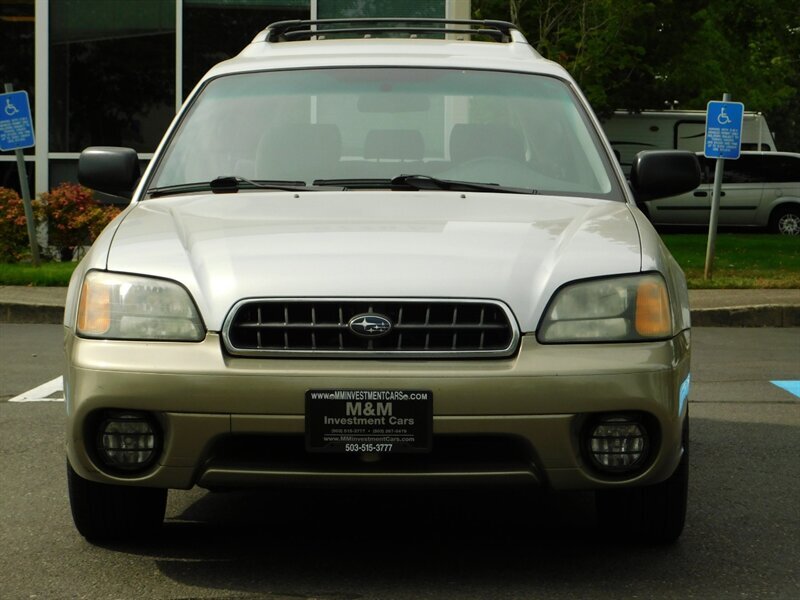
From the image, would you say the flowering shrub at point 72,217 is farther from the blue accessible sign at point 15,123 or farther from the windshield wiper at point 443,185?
the windshield wiper at point 443,185

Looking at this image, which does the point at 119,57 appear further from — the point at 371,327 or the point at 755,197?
the point at 371,327

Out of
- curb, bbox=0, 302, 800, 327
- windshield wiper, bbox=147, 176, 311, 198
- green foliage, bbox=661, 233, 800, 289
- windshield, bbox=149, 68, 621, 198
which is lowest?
green foliage, bbox=661, 233, 800, 289

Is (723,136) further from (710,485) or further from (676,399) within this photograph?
(676,399)

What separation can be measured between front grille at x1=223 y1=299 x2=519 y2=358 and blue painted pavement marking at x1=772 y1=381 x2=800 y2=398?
508 cm

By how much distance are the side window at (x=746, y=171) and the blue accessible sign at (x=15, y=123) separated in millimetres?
17030

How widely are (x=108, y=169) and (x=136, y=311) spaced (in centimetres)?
142

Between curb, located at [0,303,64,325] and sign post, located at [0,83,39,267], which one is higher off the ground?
sign post, located at [0,83,39,267]

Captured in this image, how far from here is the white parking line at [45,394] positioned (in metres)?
8.40

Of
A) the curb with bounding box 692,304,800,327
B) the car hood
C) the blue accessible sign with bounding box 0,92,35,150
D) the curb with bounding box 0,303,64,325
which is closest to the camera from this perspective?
the car hood

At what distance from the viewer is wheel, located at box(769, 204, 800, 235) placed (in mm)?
29125

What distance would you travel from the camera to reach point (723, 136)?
15523 mm

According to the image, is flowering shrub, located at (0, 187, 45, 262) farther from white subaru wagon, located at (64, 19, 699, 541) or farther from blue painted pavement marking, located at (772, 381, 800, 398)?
white subaru wagon, located at (64, 19, 699, 541)

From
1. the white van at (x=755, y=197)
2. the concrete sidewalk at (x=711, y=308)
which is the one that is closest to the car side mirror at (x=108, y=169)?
the concrete sidewalk at (x=711, y=308)

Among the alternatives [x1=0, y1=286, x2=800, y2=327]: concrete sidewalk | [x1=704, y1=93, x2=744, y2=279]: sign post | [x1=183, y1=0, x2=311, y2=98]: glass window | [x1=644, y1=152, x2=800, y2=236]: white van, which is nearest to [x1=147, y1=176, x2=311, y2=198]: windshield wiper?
[x1=0, y1=286, x2=800, y2=327]: concrete sidewalk
